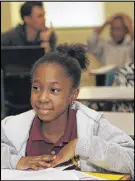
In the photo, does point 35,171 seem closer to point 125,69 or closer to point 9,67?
point 9,67

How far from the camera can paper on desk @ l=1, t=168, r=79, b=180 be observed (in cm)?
77

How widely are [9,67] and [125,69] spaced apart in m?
0.95

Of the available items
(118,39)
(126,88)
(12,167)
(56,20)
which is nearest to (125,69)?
(126,88)

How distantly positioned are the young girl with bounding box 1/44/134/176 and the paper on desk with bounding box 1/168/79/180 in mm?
14

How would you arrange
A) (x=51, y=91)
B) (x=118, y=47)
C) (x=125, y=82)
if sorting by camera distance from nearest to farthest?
(x=51, y=91), (x=125, y=82), (x=118, y=47)

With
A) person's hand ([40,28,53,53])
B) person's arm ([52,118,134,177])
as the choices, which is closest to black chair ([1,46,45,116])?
person's hand ([40,28,53,53])

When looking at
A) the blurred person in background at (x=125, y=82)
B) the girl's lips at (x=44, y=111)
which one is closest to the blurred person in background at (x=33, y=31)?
the girl's lips at (x=44, y=111)

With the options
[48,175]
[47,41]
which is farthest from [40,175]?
[47,41]

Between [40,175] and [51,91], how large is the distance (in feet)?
0.52

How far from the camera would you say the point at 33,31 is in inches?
31.6

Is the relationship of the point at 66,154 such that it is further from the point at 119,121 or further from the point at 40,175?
the point at 119,121

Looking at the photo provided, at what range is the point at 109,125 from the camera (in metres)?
0.83

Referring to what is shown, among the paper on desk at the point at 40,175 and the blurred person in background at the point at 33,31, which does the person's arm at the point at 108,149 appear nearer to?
the paper on desk at the point at 40,175

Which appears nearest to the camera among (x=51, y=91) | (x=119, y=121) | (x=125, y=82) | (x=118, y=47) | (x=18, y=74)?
(x=51, y=91)
